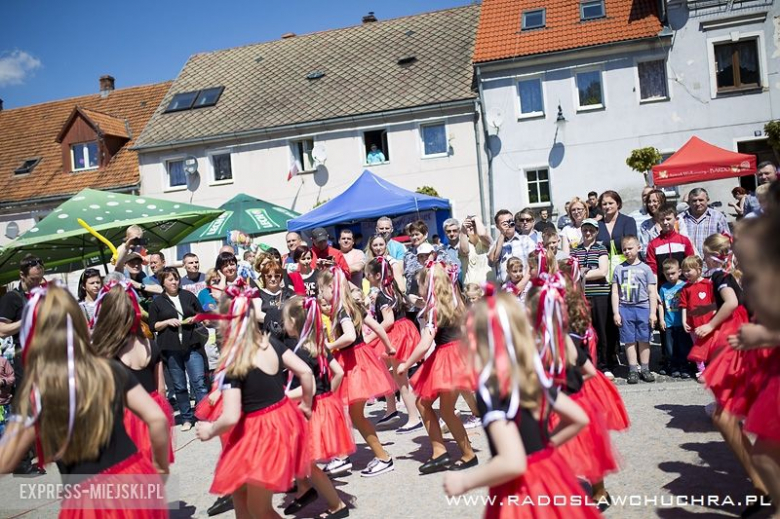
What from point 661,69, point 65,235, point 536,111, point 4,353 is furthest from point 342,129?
point 4,353

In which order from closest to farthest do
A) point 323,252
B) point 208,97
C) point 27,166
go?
point 323,252 < point 208,97 < point 27,166

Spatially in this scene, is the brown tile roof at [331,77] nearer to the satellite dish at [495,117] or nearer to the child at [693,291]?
the satellite dish at [495,117]

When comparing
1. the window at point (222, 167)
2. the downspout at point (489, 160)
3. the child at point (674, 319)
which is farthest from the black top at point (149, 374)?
the window at point (222, 167)

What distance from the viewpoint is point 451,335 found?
253 inches

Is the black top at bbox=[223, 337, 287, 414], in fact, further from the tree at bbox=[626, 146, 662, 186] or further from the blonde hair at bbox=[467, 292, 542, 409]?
the tree at bbox=[626, 146, 662, 186]

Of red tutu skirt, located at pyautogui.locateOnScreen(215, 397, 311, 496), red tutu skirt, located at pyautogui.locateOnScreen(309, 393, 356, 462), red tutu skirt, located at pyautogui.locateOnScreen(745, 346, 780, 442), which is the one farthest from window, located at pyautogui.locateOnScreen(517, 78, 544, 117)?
red tutu skirt, located at pyautogui.locateOnScreen(215, 397, 311, 496)

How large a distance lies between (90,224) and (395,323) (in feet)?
17.8

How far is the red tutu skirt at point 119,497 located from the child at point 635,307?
6.97 m

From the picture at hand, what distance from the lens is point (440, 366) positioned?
20.6 ft

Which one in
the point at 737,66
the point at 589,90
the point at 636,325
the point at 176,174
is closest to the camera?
the point at 636,325

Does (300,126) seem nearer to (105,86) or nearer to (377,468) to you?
(105,86)

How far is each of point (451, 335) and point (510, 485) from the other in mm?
3359

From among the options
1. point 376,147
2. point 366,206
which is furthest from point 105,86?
point 366,206

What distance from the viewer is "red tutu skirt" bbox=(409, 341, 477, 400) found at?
→ 6133mm
